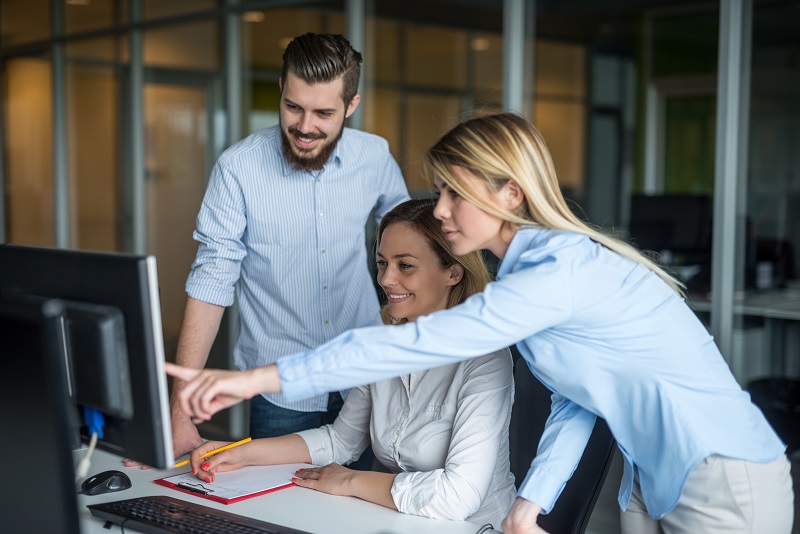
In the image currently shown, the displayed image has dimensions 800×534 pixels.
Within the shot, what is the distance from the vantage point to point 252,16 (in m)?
5.02

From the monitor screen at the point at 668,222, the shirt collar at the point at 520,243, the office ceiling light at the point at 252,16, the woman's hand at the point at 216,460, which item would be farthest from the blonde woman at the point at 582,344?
the office ceiling light at the point at 252,16

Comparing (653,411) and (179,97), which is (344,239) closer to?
(653,411)

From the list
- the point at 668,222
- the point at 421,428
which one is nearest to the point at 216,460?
the point at 421,428

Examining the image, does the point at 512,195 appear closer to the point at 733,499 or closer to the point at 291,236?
the point at 733,499

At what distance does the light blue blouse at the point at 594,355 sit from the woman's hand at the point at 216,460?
0.63 m

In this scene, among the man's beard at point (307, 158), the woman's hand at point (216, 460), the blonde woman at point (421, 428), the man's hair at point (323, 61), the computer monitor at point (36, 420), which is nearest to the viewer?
the computer monitor at point (36, 420)

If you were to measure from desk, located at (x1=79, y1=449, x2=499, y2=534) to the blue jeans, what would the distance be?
617mm

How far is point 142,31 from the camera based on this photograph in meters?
5.83

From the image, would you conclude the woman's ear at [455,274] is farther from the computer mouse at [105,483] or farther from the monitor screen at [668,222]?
the monitor screen at [668,222]

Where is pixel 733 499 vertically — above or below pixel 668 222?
below

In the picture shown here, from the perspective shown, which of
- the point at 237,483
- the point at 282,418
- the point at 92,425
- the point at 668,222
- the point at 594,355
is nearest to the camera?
the point at 92,425

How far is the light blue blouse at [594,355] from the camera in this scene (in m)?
1.48

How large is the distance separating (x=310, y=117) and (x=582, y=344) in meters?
1.06

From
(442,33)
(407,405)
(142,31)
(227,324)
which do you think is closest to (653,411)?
(407,405)
